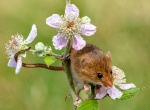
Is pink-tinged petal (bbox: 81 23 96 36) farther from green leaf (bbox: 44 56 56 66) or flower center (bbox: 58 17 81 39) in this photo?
green leaf (bbox: 44 56 56 66)

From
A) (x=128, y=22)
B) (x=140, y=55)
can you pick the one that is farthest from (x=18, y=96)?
(x=128, y=22)

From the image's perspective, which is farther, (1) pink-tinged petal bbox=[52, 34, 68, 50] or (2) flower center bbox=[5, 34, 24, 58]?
(2) flower center bbox=[5, 34, 24, 58]

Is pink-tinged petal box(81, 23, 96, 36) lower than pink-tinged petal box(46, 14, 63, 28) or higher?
lower

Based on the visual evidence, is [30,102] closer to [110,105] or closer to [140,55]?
[110,105]

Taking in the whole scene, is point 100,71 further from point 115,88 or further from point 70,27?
point 70,27

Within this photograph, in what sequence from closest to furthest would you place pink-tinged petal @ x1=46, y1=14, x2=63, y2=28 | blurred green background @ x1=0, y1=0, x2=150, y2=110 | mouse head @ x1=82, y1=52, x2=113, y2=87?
mouse head @ x1=82, y1=52, x2=113, y2=87, pink-tinged petal @ x1=46, y1=14, x2=63, y2=28, blurred green background @ x1=0, y1=0, x2=150, y2=110

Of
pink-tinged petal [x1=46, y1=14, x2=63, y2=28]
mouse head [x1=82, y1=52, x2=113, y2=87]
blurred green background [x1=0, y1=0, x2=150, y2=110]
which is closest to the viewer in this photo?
mouse head [x1=82, y1=52, x2=113, y2=87]

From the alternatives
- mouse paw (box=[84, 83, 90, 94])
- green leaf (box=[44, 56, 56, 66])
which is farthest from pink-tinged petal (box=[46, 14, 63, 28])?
mouse paw (box=[84, 83, 90, 94])
